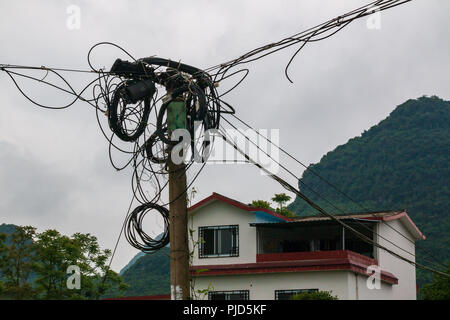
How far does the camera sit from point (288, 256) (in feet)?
97.8

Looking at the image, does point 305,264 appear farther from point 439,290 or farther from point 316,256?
point 439,290

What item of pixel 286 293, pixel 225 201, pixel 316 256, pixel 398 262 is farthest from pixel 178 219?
pixel 398 262

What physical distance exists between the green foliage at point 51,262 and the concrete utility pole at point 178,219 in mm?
32570

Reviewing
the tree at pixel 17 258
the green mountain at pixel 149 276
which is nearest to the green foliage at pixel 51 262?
the tree at pixel 17 258

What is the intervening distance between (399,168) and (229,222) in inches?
2007

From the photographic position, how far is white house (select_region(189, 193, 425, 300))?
28766 mm

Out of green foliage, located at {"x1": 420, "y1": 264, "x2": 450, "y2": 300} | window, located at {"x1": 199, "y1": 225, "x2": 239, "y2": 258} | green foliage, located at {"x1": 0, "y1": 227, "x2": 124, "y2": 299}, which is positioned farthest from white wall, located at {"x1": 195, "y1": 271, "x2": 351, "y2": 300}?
green foliage, located at {"x1": 0, "y1": 227, "x2": 124, "y2": 299}

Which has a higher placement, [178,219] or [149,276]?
[149,276]

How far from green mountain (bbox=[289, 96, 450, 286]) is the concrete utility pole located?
55.1 metres

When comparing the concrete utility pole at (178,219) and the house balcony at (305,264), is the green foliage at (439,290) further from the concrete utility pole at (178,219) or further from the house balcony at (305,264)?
the concrete utility pole at (178,219)

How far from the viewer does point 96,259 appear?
48594 millimetres
